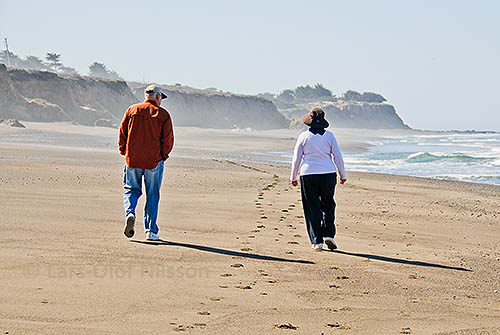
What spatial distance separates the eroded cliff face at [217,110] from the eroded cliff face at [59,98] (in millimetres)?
15168

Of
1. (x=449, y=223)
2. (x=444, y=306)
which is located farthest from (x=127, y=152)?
(x=449, y=223)

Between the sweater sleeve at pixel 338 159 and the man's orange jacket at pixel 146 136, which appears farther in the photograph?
the sweater sleeve at pixel 338 159

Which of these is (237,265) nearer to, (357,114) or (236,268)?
(236,268)

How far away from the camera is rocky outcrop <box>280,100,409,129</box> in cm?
14050

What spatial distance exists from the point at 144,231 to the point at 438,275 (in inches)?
128

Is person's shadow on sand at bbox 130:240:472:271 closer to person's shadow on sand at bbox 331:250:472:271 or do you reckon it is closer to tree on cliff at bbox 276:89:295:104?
person's shadow on sand at bbox 331:250:472:271

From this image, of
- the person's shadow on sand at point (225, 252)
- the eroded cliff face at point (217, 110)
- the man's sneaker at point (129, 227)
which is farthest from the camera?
the eroded cliff face at point (217, 110)

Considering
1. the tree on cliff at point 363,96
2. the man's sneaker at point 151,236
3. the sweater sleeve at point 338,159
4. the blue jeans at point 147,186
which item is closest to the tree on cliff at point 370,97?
the tree on cliff at point 363,96

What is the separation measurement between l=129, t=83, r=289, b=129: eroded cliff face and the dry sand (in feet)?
254

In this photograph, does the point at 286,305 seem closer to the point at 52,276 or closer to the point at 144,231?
the point at 52,276

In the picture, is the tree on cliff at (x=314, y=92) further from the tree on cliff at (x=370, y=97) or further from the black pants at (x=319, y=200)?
the black pants at (x=319, y=200)

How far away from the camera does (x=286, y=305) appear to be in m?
A: 4.86

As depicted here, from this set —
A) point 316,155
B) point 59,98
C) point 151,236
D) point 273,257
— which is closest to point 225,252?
point 273,257

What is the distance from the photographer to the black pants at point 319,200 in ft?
24.9
